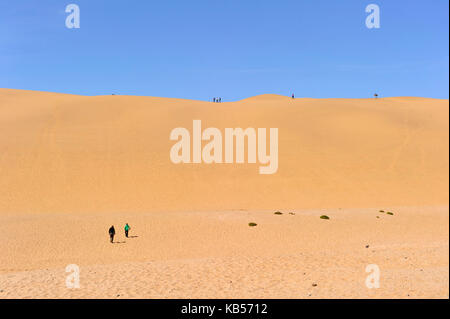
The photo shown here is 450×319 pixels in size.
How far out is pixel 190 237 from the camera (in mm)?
28656

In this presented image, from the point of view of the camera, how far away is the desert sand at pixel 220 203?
583 inches

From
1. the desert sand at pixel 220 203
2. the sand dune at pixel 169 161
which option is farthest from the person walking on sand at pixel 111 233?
the sand dune at pixel 169 161

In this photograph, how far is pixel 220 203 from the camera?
4269 centimetres

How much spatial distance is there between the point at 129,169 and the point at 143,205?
10153 mm

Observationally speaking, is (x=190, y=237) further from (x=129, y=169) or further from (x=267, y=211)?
(x=129, y=169)

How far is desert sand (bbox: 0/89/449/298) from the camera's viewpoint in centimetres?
1480

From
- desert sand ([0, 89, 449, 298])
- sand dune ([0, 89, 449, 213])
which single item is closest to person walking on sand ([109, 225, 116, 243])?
desert sand ([0, 89, 449, 298])

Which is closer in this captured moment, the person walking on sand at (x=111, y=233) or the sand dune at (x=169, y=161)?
the person walking on sand at (x=111, y=233)

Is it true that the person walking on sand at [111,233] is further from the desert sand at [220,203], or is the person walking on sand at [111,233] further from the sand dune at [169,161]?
the sand dune at [169,161]

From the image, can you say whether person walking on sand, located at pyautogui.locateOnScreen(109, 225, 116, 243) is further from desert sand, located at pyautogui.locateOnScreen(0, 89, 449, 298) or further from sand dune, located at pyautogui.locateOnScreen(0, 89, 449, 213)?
sand dune, located at pyautogui.locateOnScreen(0, 89, 449, 213)

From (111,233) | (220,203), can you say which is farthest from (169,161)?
(111,233)

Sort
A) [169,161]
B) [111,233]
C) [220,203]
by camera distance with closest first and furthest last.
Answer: [111,233], [220,203], [169,161]

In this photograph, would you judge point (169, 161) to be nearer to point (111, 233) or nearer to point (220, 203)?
point (220, 203)
